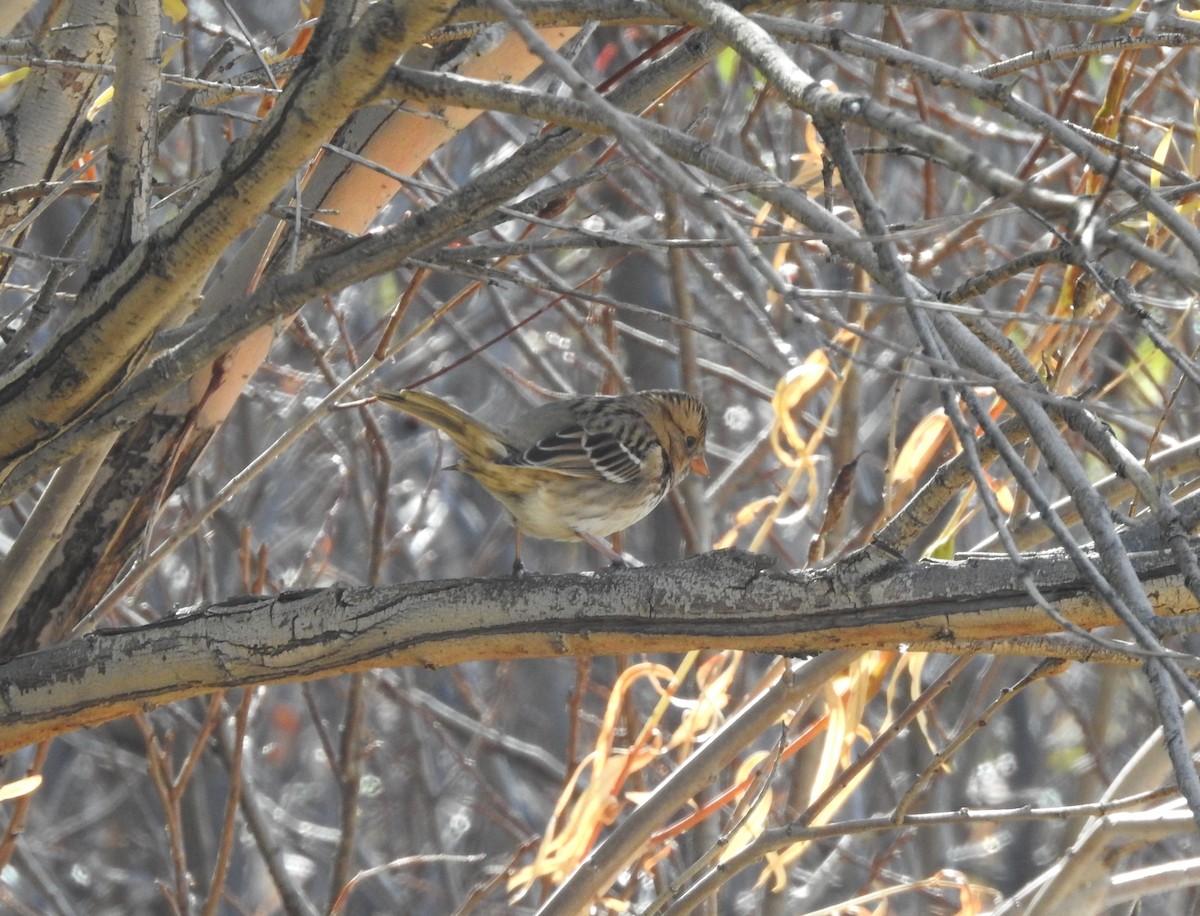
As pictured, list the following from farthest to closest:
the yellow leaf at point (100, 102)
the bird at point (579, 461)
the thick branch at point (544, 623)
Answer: the bird at point (579, 461) → the yellow leaf at point (100, 102) → the thick branch at point (544, 623)

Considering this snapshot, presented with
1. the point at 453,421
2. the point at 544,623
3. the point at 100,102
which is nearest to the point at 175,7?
the point at 100,102

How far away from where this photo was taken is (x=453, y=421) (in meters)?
3.79

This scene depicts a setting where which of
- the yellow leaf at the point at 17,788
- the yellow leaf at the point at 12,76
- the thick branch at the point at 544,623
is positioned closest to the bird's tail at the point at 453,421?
the thick branch at the point at 544,623

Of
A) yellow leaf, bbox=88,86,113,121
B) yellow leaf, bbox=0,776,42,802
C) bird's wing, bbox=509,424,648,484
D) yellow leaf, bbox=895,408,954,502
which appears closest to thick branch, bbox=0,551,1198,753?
yellow leaf, bbox=0,776,42,802

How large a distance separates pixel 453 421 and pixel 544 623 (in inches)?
54.9

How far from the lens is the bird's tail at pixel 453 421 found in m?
3.47

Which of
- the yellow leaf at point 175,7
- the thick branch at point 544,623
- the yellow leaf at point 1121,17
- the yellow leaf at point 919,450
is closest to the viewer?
the yellow leaf at point 1121,17

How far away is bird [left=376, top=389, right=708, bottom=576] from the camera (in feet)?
13.5

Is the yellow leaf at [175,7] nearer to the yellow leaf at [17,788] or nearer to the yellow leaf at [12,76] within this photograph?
the yellow leaf at [12,76]

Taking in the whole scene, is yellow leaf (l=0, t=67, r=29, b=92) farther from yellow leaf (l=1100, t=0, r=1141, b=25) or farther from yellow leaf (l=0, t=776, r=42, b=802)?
yellow leaf (l=1100, t=0, r=1141, b=25)

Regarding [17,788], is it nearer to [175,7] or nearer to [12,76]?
[12,76]

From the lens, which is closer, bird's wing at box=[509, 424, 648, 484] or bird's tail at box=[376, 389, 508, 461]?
bird's tail at box=[376, 389, 508, 461]

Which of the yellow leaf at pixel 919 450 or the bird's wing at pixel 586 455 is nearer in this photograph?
the yellow leaf at pixel 919 450

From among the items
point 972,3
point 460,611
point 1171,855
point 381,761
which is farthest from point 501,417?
point 972,3
